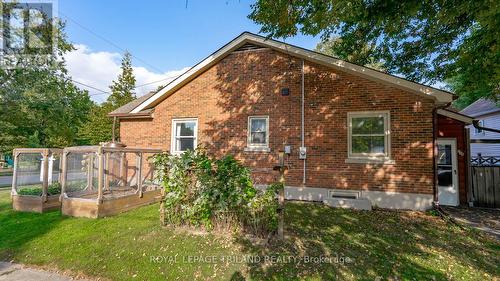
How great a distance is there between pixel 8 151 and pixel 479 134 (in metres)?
37.6

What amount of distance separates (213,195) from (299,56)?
21.0ft

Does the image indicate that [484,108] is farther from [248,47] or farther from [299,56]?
[248,47]

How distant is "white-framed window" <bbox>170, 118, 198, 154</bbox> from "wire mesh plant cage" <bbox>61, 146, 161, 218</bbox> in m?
1.79

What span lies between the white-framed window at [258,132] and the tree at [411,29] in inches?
130

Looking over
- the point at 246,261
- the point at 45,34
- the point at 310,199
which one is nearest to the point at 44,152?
the point at 246,261

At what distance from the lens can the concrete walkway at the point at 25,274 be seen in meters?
4.05

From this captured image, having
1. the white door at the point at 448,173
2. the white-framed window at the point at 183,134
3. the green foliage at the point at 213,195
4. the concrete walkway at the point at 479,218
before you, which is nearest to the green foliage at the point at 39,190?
the white-framed window at the point at 183,134

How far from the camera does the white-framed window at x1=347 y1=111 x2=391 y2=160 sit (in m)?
8.05

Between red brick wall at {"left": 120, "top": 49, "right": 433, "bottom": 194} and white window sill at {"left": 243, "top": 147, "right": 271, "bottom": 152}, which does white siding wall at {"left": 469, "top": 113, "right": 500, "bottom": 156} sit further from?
white window sill at {"left": 243, "top": 147, "right": 271, "bottom": 152}

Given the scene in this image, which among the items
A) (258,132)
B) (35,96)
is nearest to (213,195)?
(258,132)

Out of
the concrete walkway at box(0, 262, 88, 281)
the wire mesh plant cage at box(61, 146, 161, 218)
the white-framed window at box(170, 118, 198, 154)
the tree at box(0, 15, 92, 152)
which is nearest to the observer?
the concrete walkway at box(0, 262, 88, 281)

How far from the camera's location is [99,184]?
6613 millimetres

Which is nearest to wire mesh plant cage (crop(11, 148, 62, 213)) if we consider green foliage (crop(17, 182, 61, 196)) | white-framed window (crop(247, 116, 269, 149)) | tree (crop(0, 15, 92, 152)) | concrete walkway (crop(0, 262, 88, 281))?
green foliage (crop(17, 182, 61, 196))

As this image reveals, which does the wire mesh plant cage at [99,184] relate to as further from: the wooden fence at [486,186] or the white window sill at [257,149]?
the wooden fence at [486,186]
